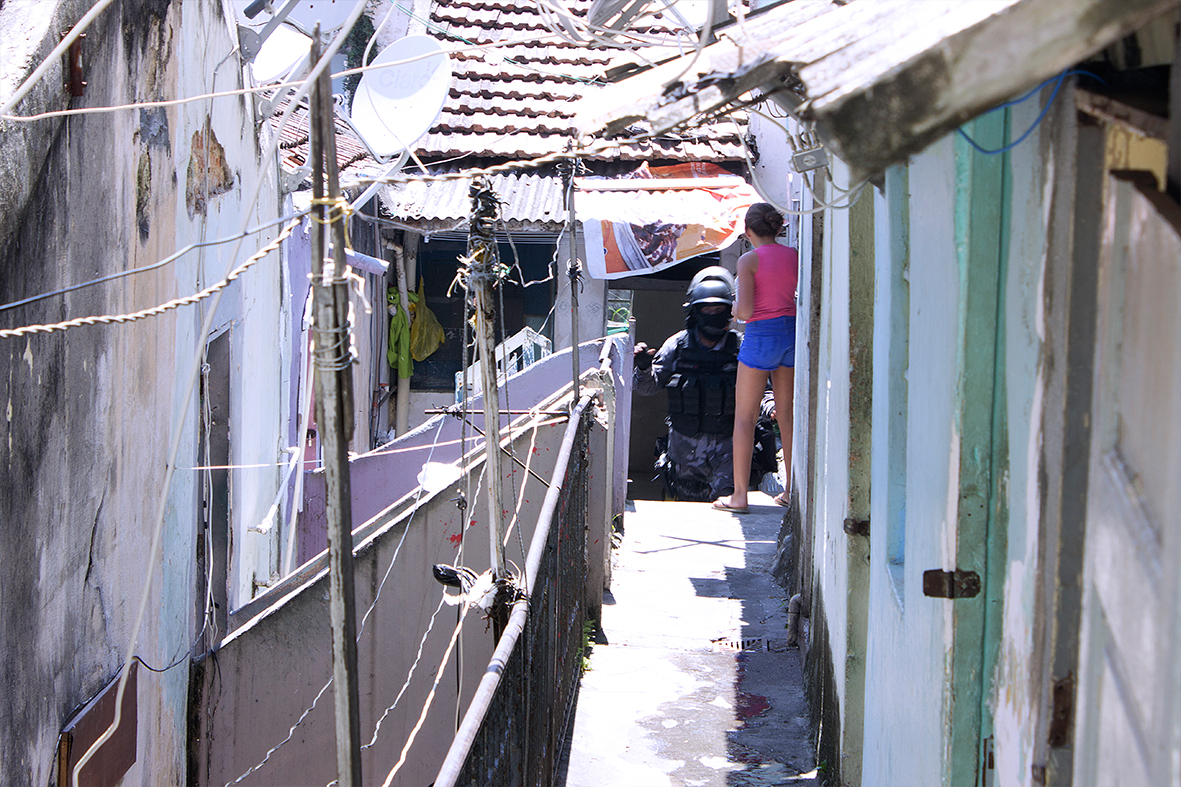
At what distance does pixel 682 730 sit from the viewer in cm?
530

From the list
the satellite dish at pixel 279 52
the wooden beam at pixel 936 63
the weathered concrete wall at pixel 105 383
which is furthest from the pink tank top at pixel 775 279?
the wooden beam at pixel 936 63

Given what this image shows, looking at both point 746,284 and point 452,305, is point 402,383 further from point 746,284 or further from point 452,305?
point 746,284

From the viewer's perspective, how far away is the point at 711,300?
941 centimetres

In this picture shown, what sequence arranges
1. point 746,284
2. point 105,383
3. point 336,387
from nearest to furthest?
point 336,387, point 105,383, point 746,284

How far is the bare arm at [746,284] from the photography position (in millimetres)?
7520

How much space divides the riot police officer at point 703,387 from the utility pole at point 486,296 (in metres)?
6.12

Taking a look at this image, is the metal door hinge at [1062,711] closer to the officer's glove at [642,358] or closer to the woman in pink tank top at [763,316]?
the woman in pink tank top at [763,316]

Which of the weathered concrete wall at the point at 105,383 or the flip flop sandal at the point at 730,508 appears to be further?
the flip flop sandal at the point at 730,508

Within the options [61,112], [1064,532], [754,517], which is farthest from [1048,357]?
[754,517]

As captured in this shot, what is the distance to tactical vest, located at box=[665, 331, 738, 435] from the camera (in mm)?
9688

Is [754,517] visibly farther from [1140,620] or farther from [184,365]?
[1140,620]

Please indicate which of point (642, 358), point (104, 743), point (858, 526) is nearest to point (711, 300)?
point (642, 358)

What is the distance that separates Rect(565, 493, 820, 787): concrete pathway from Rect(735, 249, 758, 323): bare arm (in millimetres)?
1805

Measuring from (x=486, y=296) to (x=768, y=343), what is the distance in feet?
15.4
